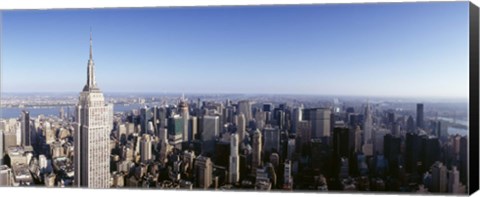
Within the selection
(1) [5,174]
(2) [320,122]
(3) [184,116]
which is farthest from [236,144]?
(1) [5,174]

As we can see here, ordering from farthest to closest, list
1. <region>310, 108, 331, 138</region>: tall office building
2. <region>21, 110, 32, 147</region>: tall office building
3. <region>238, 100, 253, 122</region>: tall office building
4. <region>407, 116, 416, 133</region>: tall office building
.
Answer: <region>21, 110, 32, 147</region>: tall office building
<region>238, 100, 253, 122</region>: tall office building
<region>310, 108, 331, 138</region>: tall office building
<region>407, 116, 416, 133</region>: tall office building

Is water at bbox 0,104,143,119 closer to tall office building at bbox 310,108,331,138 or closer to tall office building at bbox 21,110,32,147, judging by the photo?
tall office building at bbox 21,110,32,147

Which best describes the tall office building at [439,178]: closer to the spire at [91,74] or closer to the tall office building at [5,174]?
the spire at [91,74]

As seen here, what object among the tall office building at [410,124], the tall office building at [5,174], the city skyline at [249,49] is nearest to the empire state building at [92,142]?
the city skyline at [249,49]

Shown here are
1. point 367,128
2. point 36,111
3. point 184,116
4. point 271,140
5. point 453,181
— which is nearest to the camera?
point 453,181

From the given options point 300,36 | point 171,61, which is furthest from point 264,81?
point 171,61

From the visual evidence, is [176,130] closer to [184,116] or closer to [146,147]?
[184,116]

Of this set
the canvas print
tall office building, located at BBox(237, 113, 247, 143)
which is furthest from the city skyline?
tall office building, located at BBox(237, 113, 247, 143)
